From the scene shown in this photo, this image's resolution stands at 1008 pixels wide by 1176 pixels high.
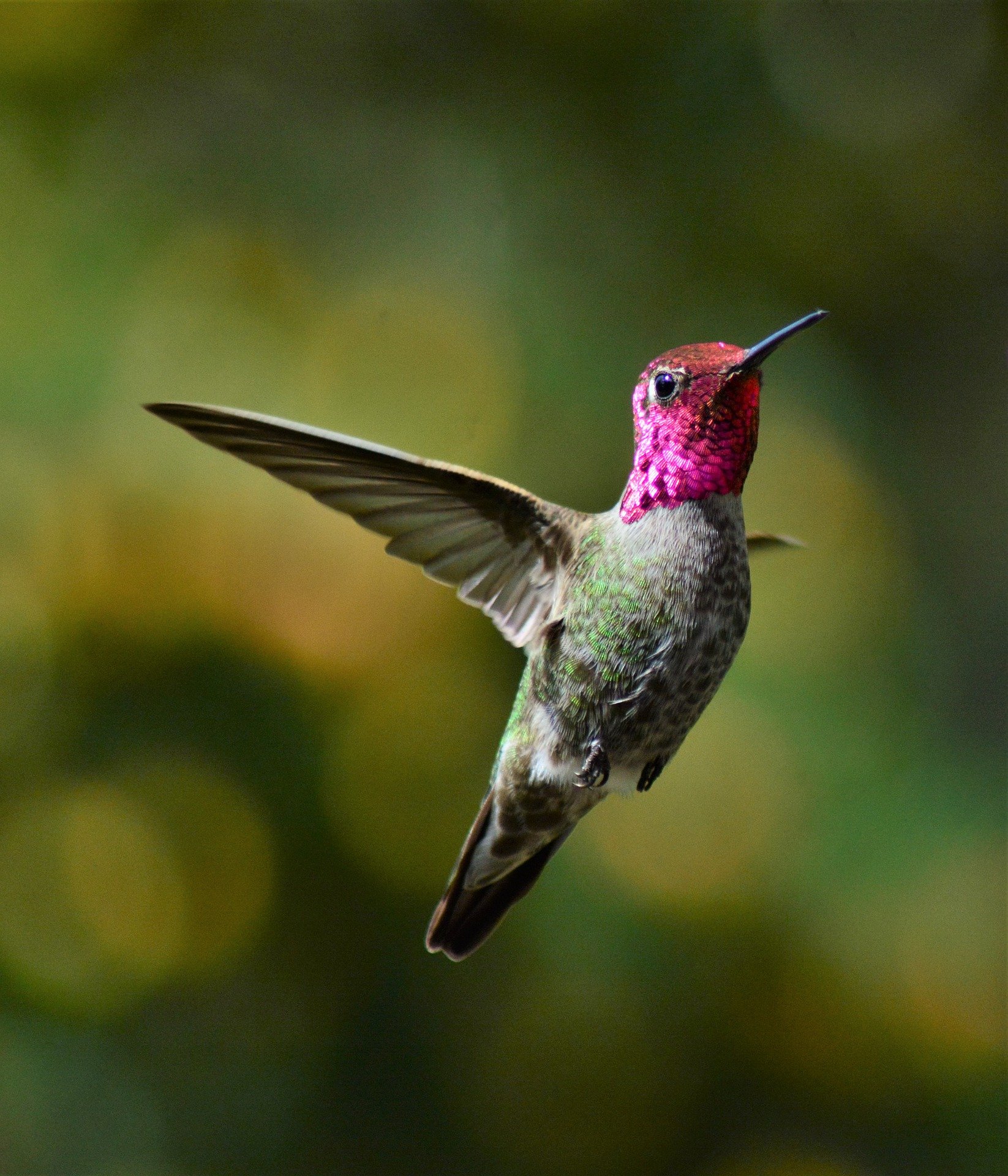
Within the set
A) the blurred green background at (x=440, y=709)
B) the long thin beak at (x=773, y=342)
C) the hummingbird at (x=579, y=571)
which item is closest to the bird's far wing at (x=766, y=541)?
the hummingbird at (x=579, y=571)

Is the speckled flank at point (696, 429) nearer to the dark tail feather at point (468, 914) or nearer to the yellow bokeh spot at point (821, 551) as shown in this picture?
the dark tail feather at point (468, 914)

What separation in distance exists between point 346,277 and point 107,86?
55 cm

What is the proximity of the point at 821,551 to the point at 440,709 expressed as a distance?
734mm

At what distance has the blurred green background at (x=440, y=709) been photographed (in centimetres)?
185

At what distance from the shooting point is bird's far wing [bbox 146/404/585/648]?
78cm

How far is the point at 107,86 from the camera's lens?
6.97 feet

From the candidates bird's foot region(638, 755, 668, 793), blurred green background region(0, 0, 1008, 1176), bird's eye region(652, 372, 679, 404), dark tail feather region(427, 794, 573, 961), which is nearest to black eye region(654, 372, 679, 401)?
bird's eye region(652, 372, 679, 404)

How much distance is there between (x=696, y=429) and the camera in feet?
2.30

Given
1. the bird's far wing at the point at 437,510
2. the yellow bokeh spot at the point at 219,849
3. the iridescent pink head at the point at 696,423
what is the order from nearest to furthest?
the iridescent pink head at the point at 696,423
the bird's far wing at the point at 437,510
the yellow bokeh spot at the point at 219,849

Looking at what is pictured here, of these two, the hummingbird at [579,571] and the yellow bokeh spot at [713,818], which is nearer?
the hummingbird at [579,571]

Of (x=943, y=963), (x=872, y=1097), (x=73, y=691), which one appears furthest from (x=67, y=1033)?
(x=943, y=963)

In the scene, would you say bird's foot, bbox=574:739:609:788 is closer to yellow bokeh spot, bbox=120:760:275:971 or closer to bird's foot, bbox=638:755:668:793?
bird's foot, bbox=638:755:668:793

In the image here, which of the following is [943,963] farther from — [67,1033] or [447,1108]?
[67,1033]

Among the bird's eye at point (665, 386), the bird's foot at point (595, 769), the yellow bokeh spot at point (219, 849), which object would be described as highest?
the bird's eye at point (665, 386)
